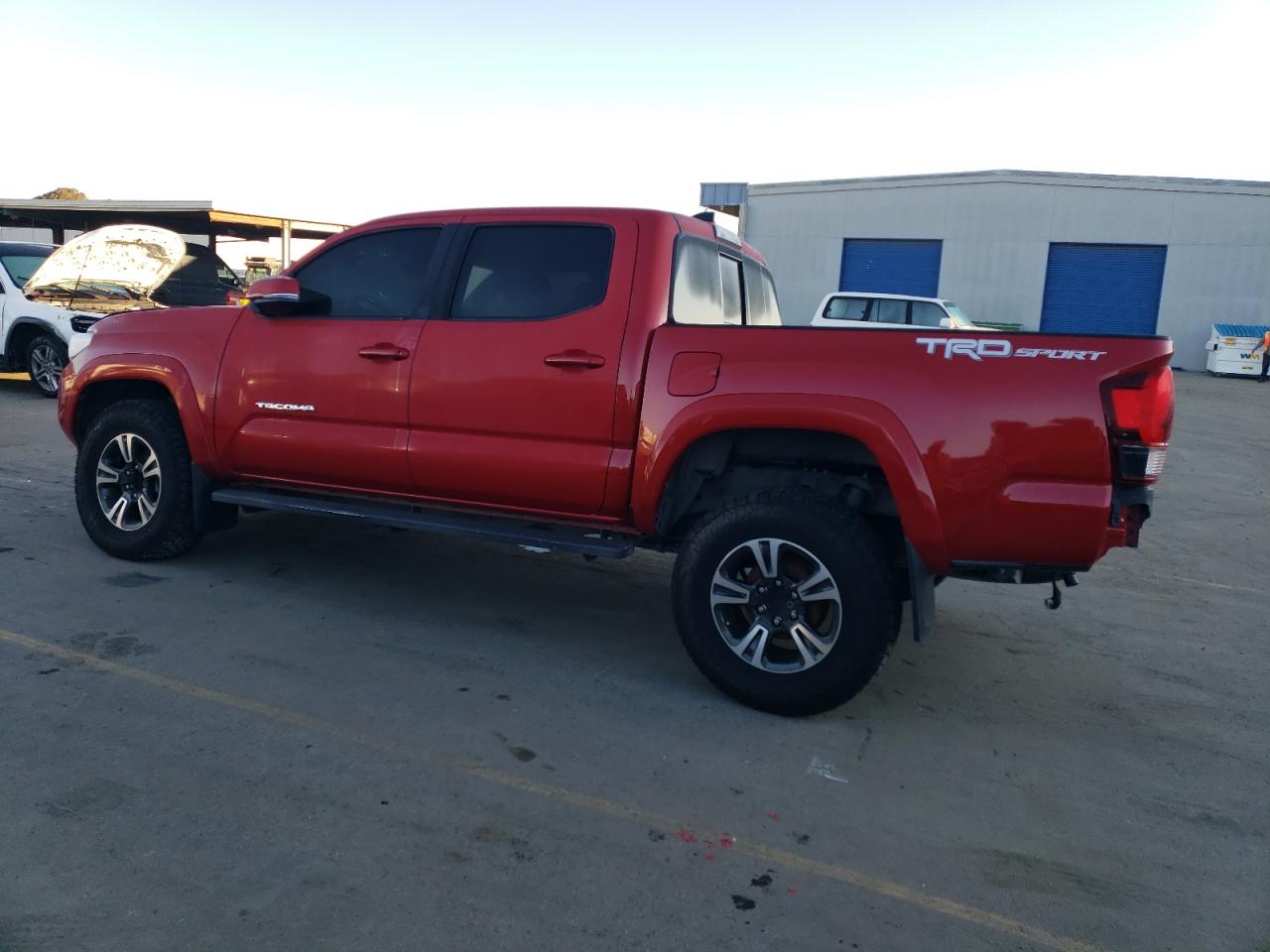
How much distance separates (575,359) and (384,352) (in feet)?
3.51

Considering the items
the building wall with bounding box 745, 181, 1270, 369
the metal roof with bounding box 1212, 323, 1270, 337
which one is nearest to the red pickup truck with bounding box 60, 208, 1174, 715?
the building wall with bounding box 745, 181, 1270, 369

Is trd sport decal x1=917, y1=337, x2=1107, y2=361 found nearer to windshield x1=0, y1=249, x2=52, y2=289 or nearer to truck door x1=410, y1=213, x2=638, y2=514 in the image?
truck door x1=410, y1=213, x2=638, y2=514

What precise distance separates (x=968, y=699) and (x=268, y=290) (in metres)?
3.88

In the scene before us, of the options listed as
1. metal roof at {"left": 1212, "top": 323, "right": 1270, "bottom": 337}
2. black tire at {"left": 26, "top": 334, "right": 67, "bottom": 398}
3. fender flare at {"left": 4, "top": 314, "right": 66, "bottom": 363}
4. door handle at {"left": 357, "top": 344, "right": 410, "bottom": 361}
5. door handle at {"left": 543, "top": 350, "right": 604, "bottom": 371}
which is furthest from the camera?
metal roof at {"left": 1212, "top": 323, "right": 1270, "bottom": 337}

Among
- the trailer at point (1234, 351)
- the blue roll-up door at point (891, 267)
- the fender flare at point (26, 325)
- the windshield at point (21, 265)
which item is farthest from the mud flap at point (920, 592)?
the blue roll-up door at point (891, 267)

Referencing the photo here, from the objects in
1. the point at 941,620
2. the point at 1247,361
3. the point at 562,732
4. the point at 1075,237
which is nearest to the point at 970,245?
the point at 1075,237

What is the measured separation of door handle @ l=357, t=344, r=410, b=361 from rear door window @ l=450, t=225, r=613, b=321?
0.31 meters

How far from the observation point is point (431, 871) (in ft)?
8.89

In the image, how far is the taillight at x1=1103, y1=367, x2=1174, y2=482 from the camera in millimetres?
3311

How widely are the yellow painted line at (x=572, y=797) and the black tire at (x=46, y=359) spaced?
952cm

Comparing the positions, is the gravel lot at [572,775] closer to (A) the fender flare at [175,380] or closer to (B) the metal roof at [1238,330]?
(A) the fender flare at [175,380]

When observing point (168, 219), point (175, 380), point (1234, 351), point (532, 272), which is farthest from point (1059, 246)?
point (175, 380)

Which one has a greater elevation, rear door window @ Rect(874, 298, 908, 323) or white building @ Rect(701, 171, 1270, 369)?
white building @ Rect(701, 171, 1270, 369)

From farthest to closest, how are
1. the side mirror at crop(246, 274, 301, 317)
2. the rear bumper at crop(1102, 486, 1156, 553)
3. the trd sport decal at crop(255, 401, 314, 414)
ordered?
the trd sport decal at crop(255, 401, 314, 414) → the side mirror at crop(246, 274, 301, 317) → the rear bumper at crop(1102, 486, 1156, 553)
